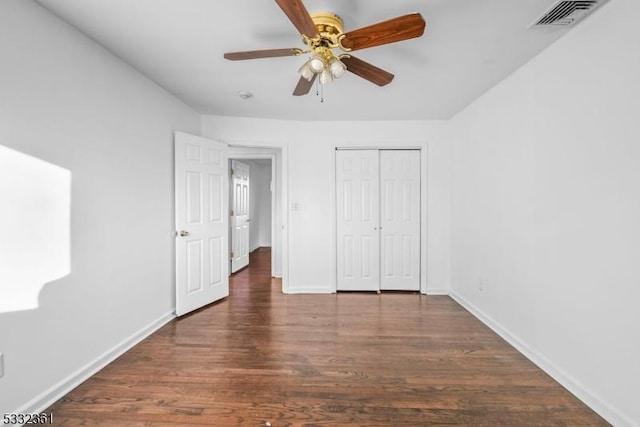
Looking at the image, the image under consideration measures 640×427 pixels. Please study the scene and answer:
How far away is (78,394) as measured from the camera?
1826 millimetres

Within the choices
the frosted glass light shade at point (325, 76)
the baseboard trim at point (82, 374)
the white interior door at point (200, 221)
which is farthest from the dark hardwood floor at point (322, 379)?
the frosted glass light shade at point (325, 76)

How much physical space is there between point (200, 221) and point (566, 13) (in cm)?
353

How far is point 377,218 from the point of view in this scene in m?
3.95

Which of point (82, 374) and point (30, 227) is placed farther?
point (82, 374)

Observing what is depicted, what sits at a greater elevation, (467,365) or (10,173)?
(10,173)

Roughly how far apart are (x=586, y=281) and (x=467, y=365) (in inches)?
38.7

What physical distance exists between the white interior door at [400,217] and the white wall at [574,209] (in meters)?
1.11

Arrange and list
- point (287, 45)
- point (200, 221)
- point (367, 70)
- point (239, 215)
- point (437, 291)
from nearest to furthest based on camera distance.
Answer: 1. point (367, 70)
2. point (287, 45)
3. point (200, 221)
4. point (437, 291)
5. point (239, 215)

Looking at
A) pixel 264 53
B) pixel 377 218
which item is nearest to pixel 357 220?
pixel 377 218

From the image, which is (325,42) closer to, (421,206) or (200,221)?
(200,221)

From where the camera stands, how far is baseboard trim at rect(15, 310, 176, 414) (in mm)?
1640

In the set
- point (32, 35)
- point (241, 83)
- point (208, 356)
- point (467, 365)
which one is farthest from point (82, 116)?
point (467, 365)

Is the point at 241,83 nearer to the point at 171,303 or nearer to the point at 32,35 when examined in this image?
the point at 32,35

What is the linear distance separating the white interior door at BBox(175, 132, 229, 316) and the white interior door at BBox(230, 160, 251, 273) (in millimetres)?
1444
